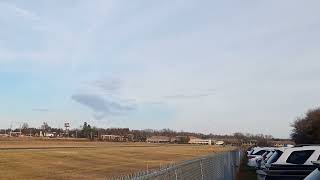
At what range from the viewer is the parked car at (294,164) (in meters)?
13.5

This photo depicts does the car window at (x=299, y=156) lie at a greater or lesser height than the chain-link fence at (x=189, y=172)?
greater

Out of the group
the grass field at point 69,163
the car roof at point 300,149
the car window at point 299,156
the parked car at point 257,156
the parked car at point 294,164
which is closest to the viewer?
the parked car at point 294,164

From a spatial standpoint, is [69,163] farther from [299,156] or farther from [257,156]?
[299,156]

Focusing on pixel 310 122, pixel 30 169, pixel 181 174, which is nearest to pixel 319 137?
pixel 310 122

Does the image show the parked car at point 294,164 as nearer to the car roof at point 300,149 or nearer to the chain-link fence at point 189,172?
the car roof at point 300,149

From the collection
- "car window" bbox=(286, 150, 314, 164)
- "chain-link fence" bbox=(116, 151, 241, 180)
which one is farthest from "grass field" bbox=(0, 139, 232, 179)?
"car window" bbox=(286, 150, 314, 164)

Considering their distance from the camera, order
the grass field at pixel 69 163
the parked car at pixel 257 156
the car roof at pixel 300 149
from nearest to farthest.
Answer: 1. the car roof at pixel 300 149
2. the parked car at pixel 257 156
3. the grass field at pixel 69 163

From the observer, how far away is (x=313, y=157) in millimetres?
14172

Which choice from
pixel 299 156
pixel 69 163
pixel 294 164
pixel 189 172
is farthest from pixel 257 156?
pixel 69 163

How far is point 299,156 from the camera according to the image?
47.6ft

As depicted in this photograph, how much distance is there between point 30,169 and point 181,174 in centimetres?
3567

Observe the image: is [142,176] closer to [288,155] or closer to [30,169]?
[288,155]

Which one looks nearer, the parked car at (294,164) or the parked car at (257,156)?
the parked car at (294,164)

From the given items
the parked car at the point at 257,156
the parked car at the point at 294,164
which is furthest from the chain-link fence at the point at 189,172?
the parked car at the point at 257,156
